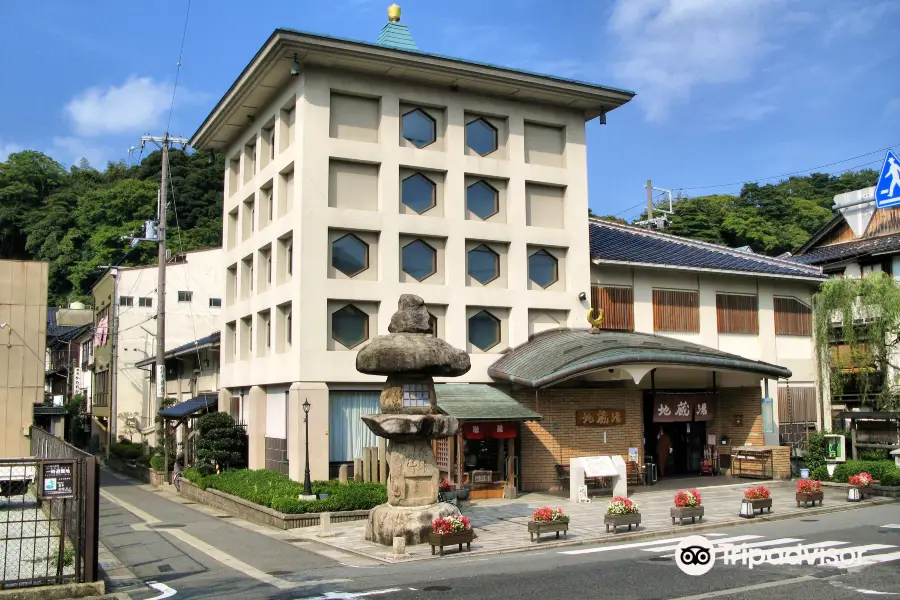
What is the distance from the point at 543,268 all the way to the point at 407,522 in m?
15.4

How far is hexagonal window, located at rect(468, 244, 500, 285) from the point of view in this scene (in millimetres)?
30031

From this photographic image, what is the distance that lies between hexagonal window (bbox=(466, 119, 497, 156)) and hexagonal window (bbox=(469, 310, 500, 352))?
620cm

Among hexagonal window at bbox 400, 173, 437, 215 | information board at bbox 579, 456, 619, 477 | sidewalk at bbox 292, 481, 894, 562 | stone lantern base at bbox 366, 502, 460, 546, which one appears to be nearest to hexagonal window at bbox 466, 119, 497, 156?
hexagonal window at bbox 400, 173, 437, 215

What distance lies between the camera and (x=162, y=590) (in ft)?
45.7

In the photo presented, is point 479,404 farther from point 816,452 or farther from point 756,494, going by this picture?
point 816,452

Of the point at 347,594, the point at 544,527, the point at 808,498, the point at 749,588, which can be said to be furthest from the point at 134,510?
the point at 749,588

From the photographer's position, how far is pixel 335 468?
26906mm

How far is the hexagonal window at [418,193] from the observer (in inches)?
1146

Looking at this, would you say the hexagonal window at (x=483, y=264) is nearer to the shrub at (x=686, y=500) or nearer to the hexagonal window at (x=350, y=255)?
the hexagonal window at (x=350, y=255)

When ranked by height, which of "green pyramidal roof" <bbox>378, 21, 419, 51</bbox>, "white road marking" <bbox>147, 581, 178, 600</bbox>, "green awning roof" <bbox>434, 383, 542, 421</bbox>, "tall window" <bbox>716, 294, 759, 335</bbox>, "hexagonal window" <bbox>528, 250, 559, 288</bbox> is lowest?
"white road marking" <bbox>147, 581, 178, 600</bbox>

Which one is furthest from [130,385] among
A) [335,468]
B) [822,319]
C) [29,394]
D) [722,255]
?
[822,319]

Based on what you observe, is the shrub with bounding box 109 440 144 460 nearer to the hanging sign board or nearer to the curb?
the curb

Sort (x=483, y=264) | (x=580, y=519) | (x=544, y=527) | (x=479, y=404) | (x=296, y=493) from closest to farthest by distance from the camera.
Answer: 1. (x=544, y=527)
2. (x=580, y=519)
3. (x=296, y=493)
4. (x=479, y=404)
5. (x=483, y=264)

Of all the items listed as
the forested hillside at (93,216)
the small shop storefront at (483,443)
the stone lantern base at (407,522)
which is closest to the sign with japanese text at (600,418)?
the small shop storefront at (483,443)
